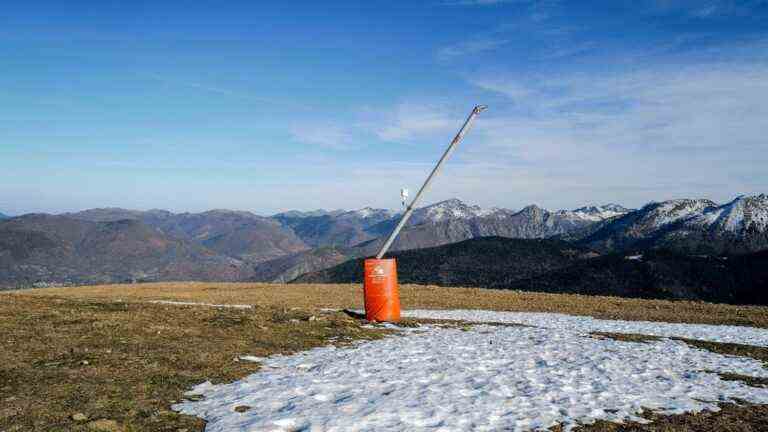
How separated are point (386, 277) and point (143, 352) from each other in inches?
360

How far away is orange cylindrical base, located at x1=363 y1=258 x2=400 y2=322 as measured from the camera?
2059 centimetres

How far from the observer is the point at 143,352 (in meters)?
14.2

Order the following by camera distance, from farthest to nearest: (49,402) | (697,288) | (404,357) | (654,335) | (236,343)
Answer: (697,288) → (654,335) → (236,343) → (404,357) → (49,402)

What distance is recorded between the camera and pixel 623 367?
44.5 ft

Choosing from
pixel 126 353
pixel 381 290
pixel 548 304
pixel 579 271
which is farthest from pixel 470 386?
pixel 579 271

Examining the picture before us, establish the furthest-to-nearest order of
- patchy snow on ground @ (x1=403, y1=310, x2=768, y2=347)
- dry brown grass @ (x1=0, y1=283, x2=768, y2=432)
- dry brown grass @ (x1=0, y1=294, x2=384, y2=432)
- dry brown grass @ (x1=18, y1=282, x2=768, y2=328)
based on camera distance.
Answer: dry brown grass @ (x1=18, y1=282, x2=768, y2=328)
patchy snow on ground @ (x1=403, y1=310, x2=768, y2=347)
dry brown grass @ (x1=0, y1=294, x2=384, y2=432)
dry brown grass @ (x1=0, y1=283, x2=768, y2=432)

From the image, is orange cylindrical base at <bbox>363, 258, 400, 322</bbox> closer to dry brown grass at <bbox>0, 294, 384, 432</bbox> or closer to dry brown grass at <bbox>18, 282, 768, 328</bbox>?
dry brown grass at <bbox>0, 294, 384, 432</bbox>

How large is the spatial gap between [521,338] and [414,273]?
10623 centimetres

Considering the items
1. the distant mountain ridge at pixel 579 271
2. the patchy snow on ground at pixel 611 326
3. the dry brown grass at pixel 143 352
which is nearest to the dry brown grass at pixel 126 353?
the dry brown grass at pixel 143 352

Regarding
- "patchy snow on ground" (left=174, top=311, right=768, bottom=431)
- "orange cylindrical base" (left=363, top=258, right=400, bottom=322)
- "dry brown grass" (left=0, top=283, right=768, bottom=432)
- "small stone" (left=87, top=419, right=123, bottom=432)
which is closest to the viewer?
"small stone" (left=87, top=419, right=123, bottom=432)

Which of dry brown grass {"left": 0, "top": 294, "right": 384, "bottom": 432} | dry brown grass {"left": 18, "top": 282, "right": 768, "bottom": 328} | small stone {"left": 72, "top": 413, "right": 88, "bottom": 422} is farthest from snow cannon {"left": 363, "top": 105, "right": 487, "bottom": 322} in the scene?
small stone {"left": 72, "top": 413, "right": 88, "bottom": 422}

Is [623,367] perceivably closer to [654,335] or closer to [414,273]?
[654,335]

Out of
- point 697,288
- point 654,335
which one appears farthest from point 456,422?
point 697,288

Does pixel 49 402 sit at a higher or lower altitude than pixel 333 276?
higher
